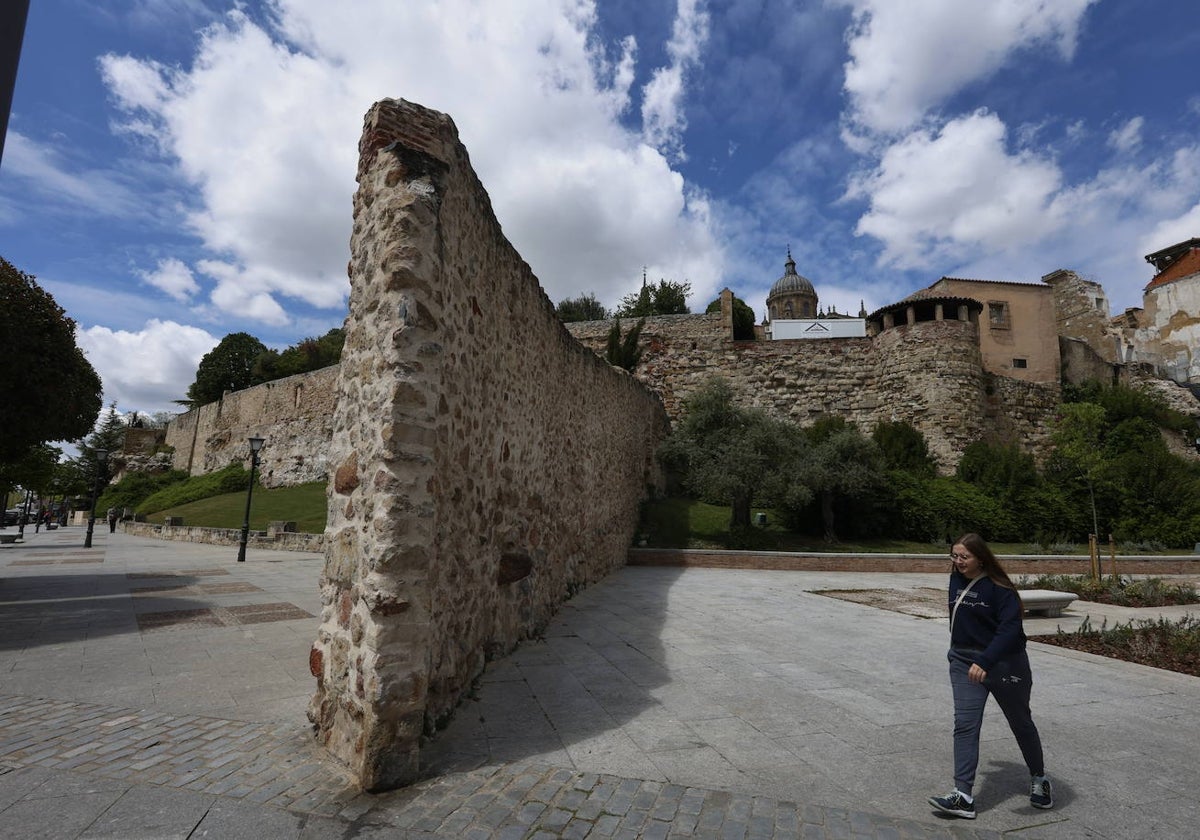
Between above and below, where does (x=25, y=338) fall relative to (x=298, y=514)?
above

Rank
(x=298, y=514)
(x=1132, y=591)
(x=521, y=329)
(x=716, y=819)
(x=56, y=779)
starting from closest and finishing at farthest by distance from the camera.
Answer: (x=716, y=819) < (x=56, y=779) < (x=521, y=329) < (x=1132, y=591) < (x=298, y=514)

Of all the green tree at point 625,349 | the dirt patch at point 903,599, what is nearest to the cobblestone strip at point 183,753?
the dirt patch at point 903,599

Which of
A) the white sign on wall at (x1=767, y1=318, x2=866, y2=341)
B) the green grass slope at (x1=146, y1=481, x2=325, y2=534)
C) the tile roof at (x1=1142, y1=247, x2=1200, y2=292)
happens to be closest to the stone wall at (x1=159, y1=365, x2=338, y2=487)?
the green grass slope at (x1=146, y1=481, x2=325, y2=534)

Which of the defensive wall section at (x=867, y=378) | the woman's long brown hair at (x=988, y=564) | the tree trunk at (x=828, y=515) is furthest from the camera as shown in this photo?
the defensive wall section at (x=867, y=378)

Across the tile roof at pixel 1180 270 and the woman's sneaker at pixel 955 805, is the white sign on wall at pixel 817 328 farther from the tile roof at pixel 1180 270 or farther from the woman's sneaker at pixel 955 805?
the woman's sneaker at pixel 955 805

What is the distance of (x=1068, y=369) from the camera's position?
30375 mm

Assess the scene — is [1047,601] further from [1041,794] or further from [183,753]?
[183,753]

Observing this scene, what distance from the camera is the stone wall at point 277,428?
109 ft

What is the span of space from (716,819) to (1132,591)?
10.6 meters

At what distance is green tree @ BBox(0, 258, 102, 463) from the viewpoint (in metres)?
8.00

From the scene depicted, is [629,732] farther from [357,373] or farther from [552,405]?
[552,405]

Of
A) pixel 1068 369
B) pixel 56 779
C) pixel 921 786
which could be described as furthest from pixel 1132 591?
pixel 1068 369

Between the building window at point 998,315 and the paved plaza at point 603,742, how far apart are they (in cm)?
2830

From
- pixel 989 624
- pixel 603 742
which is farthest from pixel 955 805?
pixel 603 742
